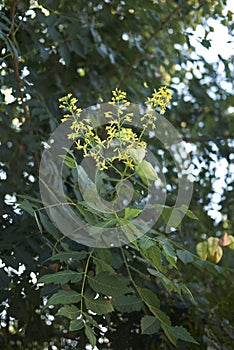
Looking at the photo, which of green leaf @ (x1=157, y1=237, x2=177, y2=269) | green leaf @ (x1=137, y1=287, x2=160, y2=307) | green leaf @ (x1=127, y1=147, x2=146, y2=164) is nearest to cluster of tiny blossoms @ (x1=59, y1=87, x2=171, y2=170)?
green leaf @ (x1=127, y1=147, x2=146, y2=164)

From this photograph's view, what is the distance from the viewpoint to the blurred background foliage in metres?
1.04

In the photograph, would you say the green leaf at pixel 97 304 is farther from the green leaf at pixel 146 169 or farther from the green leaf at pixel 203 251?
the green leaf at pixel 203 251

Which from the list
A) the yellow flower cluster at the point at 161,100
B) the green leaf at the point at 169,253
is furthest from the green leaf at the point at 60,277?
the yellow flower cluster at the point at 161,100

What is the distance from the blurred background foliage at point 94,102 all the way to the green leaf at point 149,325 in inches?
1.5

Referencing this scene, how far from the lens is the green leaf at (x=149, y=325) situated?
0.85 meters

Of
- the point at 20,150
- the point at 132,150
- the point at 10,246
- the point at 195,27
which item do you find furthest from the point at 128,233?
the point at 195,27

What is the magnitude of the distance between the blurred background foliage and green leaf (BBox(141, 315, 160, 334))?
0.04 m

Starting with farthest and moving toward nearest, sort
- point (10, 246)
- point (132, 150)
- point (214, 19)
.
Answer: point (214, 19)
point (10, 246)
point (132, 150)

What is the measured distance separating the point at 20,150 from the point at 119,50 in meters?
0.36

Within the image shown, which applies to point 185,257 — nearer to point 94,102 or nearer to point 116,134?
point 116,134

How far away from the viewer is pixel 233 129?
1.40 meters

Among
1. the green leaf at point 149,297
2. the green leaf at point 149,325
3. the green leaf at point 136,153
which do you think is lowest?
the green leaf at point 149,325

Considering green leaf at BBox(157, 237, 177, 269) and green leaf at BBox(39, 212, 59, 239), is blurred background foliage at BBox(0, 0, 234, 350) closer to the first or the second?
green leaf at BBox(39, 212, 59, 239)

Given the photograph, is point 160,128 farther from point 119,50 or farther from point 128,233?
point 128,233
